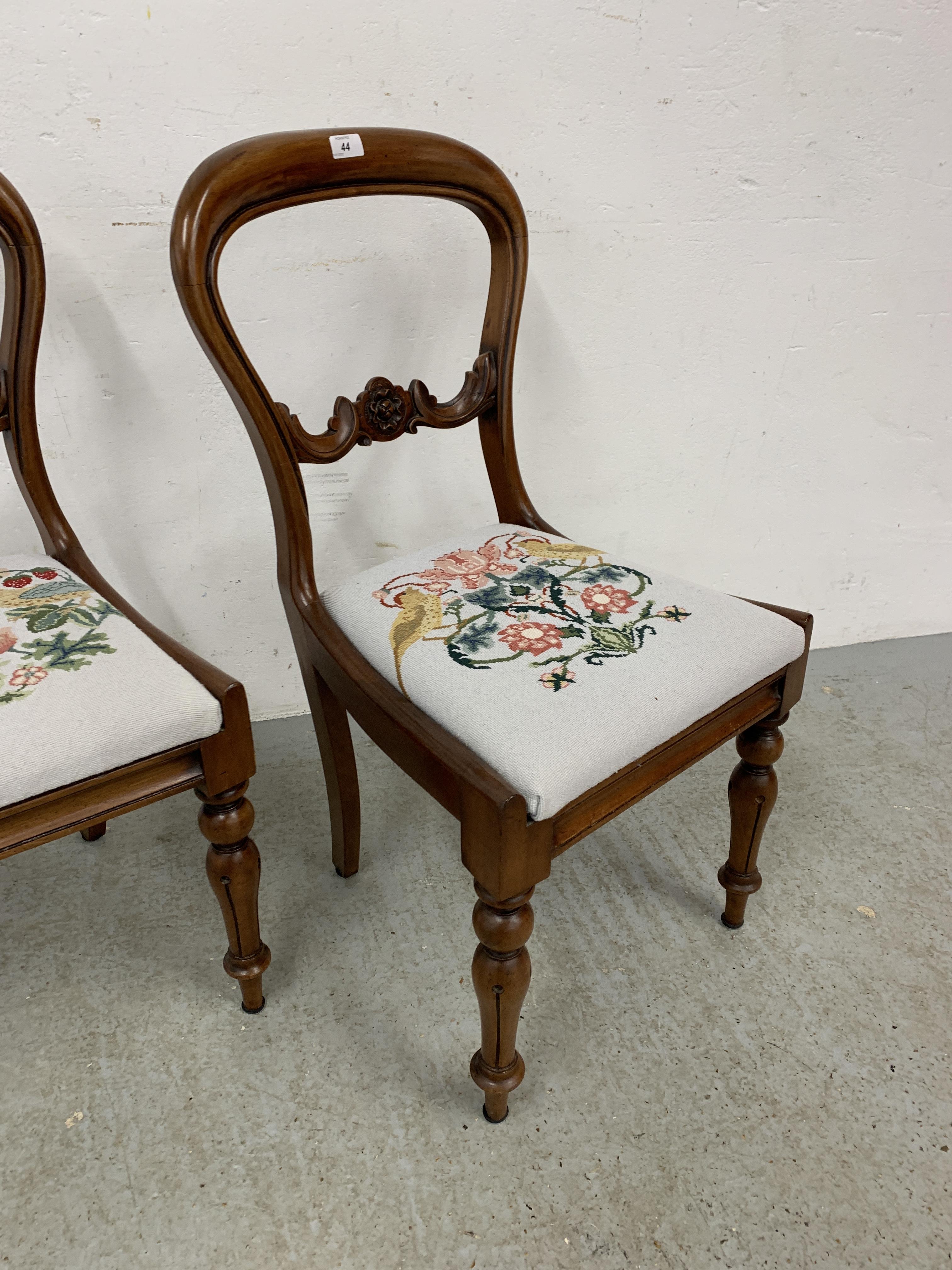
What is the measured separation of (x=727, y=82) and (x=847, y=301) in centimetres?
47

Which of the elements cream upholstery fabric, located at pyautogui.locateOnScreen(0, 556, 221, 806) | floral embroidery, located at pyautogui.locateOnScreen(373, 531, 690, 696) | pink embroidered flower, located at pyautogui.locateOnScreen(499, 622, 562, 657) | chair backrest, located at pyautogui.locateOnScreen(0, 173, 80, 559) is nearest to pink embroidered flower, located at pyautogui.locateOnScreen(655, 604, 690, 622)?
floral embroidery, located at pyautogui.locateOnScreen(373, 531, 690, 696)

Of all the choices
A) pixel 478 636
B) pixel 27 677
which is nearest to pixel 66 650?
pixel 27 677

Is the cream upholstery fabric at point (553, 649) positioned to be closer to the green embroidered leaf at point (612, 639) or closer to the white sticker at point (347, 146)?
the green embroidered leaf at point (612, 639)

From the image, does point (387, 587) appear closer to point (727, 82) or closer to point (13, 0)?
point (13, 0)

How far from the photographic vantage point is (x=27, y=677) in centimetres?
80

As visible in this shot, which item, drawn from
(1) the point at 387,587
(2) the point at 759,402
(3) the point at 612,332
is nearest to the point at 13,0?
(1) the point at 387,587

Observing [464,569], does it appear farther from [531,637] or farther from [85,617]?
[85,617]

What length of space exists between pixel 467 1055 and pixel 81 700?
597 mm

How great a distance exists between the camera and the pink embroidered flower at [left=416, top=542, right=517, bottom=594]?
3.34ft

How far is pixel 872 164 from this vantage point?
152 centimetres

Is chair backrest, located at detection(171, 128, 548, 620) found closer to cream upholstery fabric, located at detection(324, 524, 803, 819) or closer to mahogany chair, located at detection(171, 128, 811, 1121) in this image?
mahogany chair, located at detection(171, 128, 811, 1121)

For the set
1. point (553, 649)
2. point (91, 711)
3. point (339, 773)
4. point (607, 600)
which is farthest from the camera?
point (339, 773)

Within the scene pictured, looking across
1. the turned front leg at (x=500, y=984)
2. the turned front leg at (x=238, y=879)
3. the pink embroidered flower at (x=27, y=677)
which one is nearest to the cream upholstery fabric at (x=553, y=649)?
the turned front leg at (x=500, y=984)

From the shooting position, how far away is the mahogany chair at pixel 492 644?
0.77 meters
